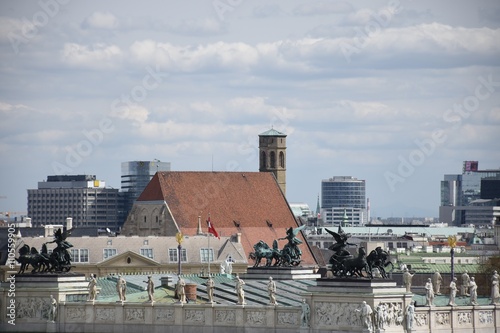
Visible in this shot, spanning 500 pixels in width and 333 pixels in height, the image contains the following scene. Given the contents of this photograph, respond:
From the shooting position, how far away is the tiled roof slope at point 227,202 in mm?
188750

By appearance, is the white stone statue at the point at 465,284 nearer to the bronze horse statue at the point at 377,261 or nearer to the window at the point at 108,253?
the bronze horse statue at the point at 377,261

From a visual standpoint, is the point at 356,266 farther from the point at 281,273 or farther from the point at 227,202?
the point at 227,202

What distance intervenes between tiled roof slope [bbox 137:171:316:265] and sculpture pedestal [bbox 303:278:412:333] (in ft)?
330

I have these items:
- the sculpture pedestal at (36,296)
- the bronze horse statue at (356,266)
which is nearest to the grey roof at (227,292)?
the sculpture pedestal at (36,296)

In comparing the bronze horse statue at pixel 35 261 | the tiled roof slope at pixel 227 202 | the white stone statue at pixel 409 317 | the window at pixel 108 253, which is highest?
the tiled roof slope at pixel 227 202

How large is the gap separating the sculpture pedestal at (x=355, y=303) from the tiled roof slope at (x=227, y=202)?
330 feet

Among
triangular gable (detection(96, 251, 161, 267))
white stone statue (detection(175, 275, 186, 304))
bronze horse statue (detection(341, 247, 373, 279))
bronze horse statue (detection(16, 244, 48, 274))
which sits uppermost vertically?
triangular gable (detection(96, 251, 161, 267))

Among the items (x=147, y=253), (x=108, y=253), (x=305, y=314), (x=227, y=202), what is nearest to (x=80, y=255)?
(x=108, y=253)

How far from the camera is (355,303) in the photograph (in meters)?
83.3

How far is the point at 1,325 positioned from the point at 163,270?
6038 centimetres

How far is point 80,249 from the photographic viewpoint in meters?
155

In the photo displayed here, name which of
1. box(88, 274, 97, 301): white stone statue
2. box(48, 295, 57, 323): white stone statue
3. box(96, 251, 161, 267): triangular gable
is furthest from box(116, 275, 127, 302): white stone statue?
box(96, 251, 161, 267): triangular gable

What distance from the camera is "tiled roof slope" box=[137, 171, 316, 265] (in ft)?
619

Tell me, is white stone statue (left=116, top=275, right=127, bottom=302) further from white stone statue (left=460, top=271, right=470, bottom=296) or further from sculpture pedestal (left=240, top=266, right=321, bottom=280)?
white stone statue (left=460, top=271, right=470, bottom=296)
